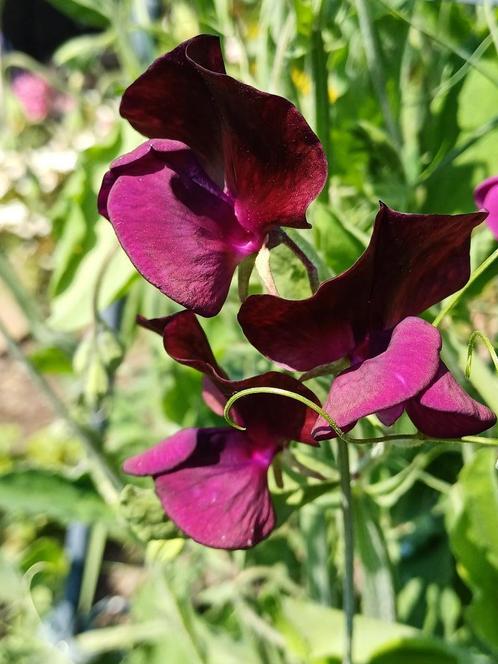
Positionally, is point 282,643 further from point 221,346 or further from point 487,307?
point 487,307

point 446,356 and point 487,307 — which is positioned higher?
point 446,356

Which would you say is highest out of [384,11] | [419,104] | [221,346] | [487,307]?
[384,11]

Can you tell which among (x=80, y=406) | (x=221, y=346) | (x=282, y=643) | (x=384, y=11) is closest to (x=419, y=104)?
(x=384, y=11)

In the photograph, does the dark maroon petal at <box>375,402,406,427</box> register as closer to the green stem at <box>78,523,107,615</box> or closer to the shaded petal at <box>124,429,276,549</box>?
the shaded petal at <box>124,429,276,549</box>

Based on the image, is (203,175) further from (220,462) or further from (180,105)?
(220,462)

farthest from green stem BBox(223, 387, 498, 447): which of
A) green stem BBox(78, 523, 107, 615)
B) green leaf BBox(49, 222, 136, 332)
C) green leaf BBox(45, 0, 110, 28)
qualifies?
green stem BBox(78, 523, 107, 615)

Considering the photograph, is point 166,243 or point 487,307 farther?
point 487,307
